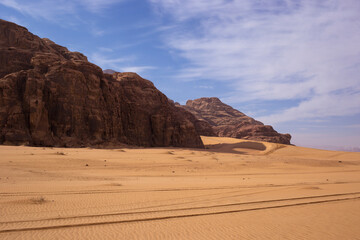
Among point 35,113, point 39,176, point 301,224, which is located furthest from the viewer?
point 35,113

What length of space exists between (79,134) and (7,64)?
10365 millimetres

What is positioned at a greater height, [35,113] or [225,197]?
[35,113]

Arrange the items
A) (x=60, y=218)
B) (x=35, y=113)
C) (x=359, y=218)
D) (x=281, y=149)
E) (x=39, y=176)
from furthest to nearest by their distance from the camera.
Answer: (x=281, y=149)
(x=35, y=113)
(x=39, y=176)
(x=359, y=218)
(x=60, y=218)

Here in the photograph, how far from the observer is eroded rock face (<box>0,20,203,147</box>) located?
74.8 feet

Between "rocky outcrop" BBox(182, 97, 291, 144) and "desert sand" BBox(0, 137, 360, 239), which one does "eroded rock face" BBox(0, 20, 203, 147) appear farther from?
"rocky outcrop" BBox(182, 97, 291, 144)

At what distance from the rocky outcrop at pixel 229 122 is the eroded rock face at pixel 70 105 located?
107 feet

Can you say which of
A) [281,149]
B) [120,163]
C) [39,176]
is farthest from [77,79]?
[281,149]

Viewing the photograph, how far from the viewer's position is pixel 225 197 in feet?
21.9

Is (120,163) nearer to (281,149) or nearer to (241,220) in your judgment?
(241,220)

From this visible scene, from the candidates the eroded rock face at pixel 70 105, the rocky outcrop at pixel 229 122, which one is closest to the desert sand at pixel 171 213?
the eroded rock face at pixel 70 105

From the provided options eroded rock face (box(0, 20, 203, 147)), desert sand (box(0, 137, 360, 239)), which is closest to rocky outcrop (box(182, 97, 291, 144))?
eroded rock face (box(0, 20, 203, 147))

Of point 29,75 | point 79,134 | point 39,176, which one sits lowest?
point 39,176

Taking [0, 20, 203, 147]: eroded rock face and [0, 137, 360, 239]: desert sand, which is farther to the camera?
[0, 20, 203, 147]: eroded rock face

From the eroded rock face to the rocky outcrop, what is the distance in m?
32.7
